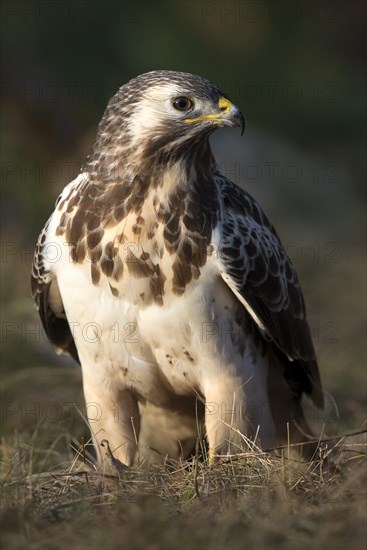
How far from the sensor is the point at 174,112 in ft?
16.4

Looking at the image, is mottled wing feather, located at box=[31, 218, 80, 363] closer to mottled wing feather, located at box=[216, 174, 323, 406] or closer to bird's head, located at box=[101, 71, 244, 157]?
bird's head, located at box=[101, 71, 244, 157]

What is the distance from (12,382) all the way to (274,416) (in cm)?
218

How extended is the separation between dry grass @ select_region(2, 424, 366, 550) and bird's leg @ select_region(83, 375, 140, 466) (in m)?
0.31

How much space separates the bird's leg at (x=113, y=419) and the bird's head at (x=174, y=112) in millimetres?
1294

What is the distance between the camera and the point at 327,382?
7.87 meters

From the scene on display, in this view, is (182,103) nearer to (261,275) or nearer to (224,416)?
(261,275)

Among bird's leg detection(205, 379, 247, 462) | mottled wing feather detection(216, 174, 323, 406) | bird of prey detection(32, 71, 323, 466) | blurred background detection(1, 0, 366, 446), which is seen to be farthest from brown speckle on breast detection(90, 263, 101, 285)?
blurred background detection(1, 0, 366, 446)

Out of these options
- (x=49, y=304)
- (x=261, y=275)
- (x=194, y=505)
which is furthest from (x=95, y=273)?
(x=194, y=505)

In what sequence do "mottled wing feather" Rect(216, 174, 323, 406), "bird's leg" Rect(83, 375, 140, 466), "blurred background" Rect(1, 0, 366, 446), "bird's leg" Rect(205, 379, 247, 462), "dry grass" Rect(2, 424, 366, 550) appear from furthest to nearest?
1. "blurred background" Rect(1, 0, 366, 446)
2. "bird's leg" Rect(83, 375, 140, 466)
3. "bird's leg" Rect(205, 379, 247, 462)
4. "mottled wing feather" Rect(216, 174, 323, 406)
5. "dry grass" Rect(2, 424, 366, 550)

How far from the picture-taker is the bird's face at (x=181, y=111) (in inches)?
196

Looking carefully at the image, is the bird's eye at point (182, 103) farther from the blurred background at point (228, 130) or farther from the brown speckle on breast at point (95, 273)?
the blurred background at point (228, 130)

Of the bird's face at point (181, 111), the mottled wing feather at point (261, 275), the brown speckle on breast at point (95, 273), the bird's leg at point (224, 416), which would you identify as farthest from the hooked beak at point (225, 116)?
the bird's leg at point (224, 416)

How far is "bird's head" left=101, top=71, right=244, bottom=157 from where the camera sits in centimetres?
498

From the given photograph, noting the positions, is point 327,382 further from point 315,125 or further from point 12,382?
point 315,125
